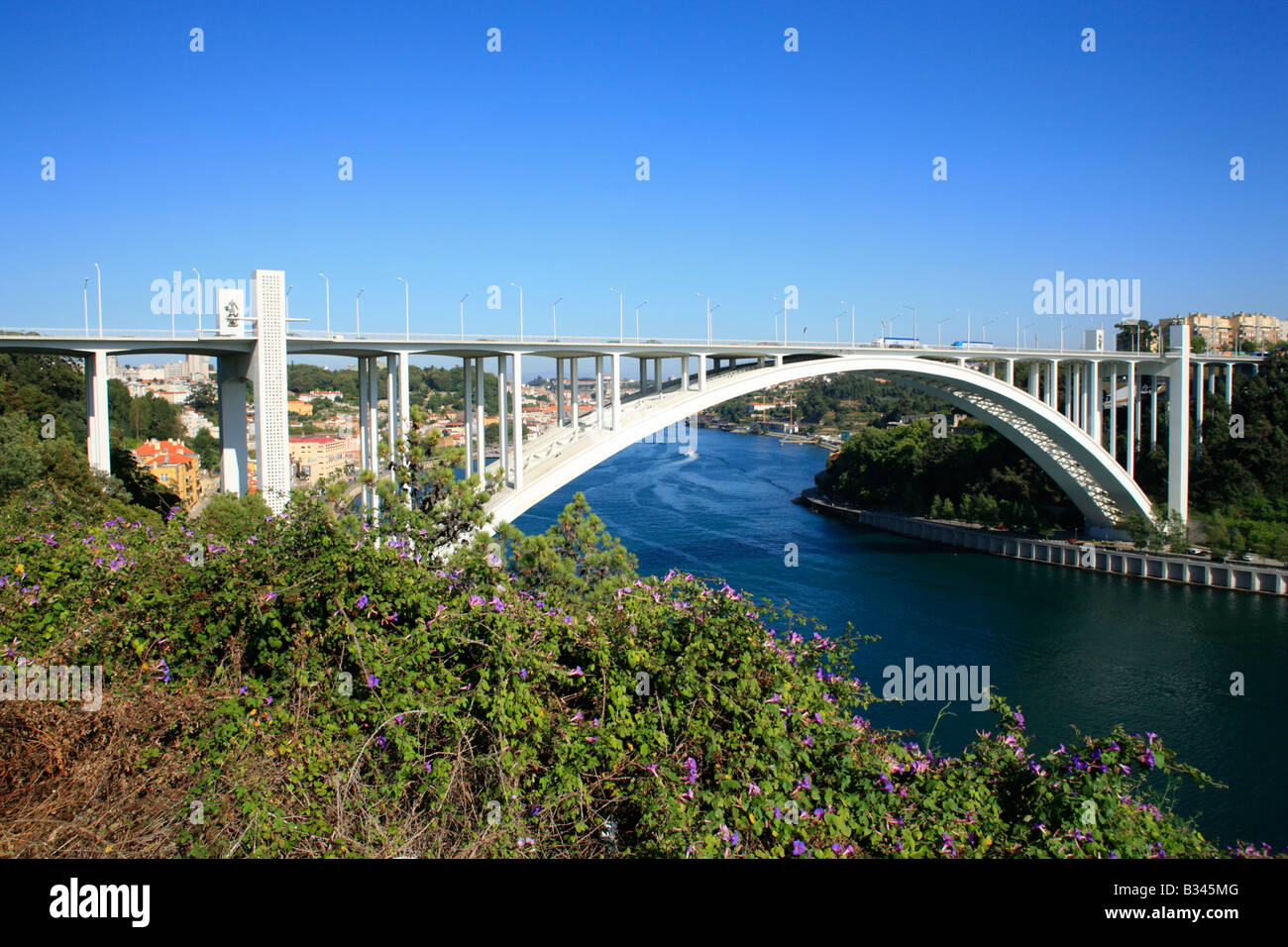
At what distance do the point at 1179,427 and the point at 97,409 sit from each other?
72.7 feet

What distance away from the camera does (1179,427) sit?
66.9 ft

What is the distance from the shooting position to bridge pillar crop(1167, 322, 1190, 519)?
2039 cm

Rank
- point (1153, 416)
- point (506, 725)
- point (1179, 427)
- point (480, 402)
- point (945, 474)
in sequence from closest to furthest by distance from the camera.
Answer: point (506, 725) < point (480, 402) < point (1179, 427) < point (1153, 416) < point (945, 474)

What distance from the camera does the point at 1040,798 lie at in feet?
8.56

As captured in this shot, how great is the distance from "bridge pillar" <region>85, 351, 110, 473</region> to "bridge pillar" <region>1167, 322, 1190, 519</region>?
21839mm

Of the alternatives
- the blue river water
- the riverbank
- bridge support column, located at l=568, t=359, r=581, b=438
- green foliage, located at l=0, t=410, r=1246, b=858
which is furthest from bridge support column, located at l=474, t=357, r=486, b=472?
the riverbank

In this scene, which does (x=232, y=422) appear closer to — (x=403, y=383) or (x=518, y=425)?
(x=403, y=383)

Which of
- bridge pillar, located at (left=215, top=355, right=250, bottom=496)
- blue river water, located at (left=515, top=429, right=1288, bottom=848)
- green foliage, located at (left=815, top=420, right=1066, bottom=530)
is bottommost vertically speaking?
blue river water, located at (left=515, top=429, right=1288, bottom=848)

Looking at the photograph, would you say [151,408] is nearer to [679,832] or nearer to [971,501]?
[971,501]

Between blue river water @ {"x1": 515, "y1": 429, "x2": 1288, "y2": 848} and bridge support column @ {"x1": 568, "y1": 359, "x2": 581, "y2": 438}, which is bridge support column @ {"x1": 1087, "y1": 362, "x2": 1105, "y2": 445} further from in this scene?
bridge support column @ {"x1": 568, "y1": 359, "x2": 581, "y2": 438}

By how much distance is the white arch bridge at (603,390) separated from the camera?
10031mm

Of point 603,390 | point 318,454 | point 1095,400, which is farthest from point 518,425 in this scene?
point 1095,400

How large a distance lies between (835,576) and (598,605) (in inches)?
563

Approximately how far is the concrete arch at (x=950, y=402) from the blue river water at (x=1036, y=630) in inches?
103
